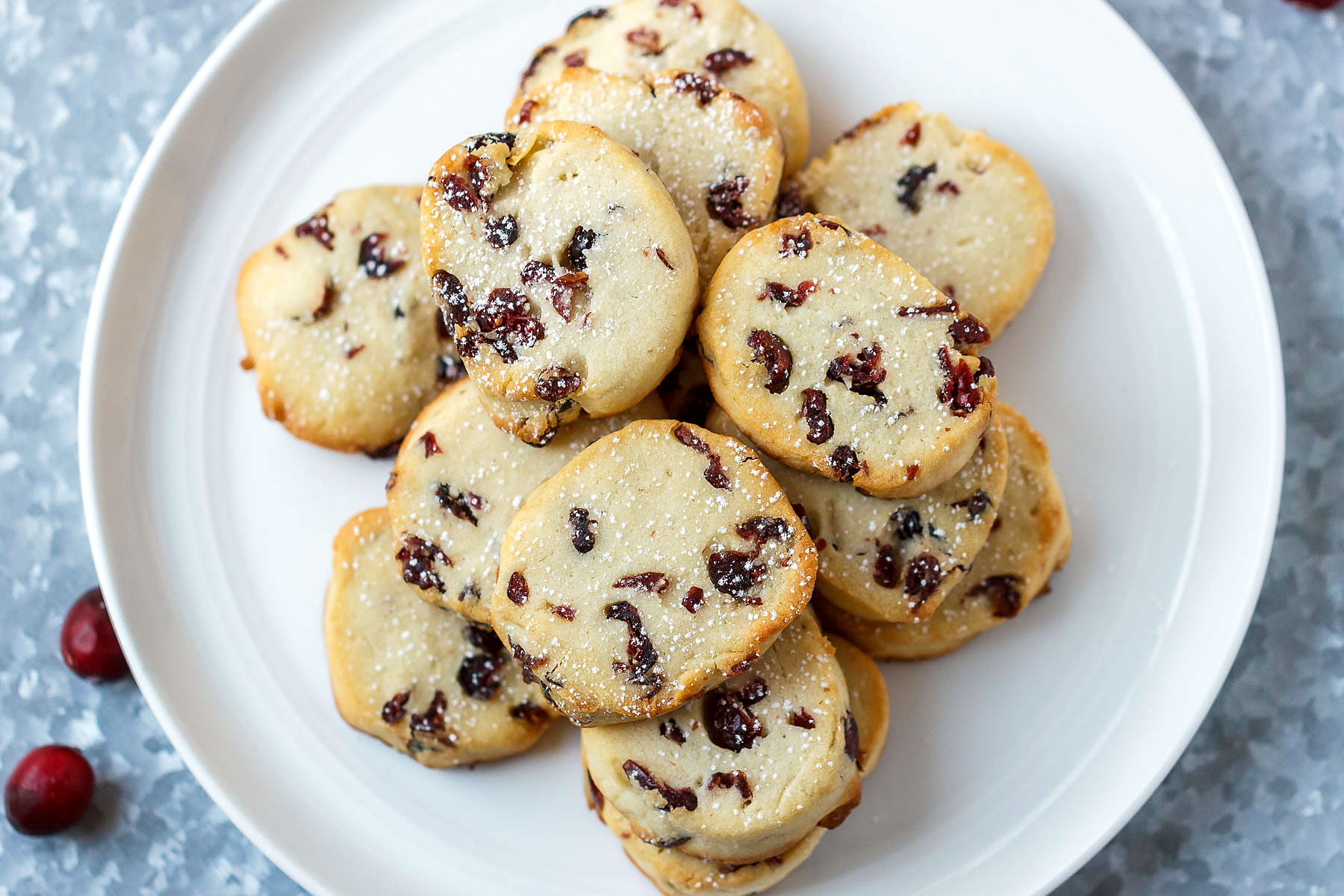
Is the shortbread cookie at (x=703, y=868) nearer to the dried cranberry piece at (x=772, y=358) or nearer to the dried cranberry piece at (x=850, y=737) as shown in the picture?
the dried cranberry piece at (x=850, y=737)

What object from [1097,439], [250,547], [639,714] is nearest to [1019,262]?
[1097,439]

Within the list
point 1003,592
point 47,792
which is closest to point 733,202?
point 1003,592

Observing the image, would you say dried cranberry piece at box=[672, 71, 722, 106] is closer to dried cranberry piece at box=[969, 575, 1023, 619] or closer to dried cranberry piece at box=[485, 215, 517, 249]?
dried cranberry piece at box=[485, 215, 517, 249]

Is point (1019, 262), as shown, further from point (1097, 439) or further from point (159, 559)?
point (159, 559)

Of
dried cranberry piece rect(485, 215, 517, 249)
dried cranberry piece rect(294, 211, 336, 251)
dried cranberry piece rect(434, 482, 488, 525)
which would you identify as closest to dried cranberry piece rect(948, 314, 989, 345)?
dried cranberry piece rect(485, 215, 517, 249)

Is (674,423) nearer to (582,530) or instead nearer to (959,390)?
(582,530)

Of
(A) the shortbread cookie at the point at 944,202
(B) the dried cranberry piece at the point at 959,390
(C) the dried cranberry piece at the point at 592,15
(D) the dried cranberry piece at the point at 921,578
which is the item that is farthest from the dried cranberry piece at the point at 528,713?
(C) the dried cranberry piece at the point at 592,15
